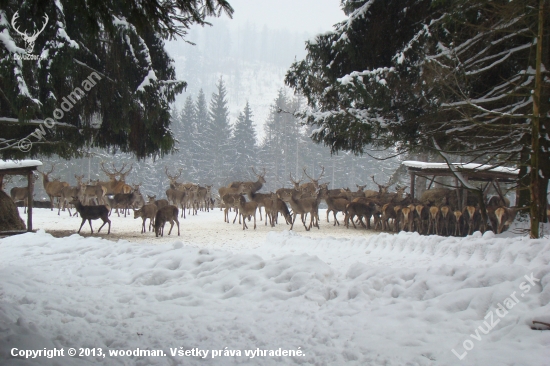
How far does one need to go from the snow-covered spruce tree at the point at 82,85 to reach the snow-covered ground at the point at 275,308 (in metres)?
3.35

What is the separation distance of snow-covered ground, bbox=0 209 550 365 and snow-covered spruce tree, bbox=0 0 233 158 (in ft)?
11.0

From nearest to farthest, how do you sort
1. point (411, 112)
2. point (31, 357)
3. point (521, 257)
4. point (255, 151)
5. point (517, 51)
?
1. point (31, 357)
2. point (521, 257)
3. point (517, 51)
4. point (411, 112)
5. point (255, 151)

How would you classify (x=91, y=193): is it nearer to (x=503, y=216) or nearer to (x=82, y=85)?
(x=82, y=85)

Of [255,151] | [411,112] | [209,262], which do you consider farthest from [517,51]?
[255,151]

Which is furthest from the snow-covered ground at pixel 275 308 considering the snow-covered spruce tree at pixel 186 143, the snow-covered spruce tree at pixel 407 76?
the snow-covered spruce tree at pixel 186 143

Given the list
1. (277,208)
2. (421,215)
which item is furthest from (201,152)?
(421,215)

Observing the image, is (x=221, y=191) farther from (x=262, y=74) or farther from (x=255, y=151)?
(x=262, y=74)

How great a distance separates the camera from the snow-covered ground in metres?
3.51

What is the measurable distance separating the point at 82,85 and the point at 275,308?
7.27 metres

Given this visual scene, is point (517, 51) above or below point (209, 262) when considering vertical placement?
above

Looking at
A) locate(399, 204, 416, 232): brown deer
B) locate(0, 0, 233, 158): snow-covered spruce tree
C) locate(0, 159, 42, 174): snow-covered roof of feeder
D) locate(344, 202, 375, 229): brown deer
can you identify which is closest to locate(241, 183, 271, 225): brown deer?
locate(344, 202, 375, 229): brown deer

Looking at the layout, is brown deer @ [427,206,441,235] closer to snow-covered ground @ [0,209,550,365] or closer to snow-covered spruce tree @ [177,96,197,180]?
snow-covered ground @ [0,209,550,365]

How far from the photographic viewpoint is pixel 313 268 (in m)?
5.92

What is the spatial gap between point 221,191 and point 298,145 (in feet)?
78.6
